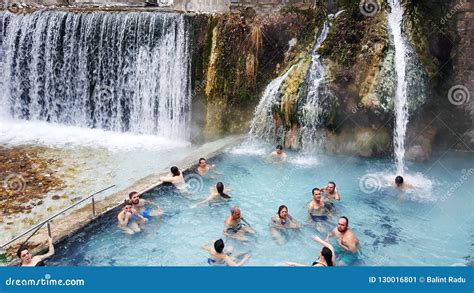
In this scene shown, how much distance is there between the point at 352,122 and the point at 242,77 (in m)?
3.61

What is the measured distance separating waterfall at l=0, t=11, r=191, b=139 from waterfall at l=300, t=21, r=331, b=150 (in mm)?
4051

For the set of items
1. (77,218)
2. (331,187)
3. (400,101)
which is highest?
(400,101)

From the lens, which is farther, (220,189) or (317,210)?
(220,189)

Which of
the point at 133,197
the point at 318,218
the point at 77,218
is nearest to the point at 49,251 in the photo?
the point at 77,218

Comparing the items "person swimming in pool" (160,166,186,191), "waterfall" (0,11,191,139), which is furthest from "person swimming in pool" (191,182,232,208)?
"waterfall" (0,11,191,139)

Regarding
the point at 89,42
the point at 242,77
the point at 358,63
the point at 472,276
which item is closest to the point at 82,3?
the point at 89,42

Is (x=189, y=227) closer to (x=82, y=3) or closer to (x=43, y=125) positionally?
(x=43, y=125)

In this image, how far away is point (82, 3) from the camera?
744 inches

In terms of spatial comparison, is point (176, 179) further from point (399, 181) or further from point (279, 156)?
point (399, 181)

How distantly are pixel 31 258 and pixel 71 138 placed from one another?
776cm

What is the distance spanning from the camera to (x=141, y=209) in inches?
310

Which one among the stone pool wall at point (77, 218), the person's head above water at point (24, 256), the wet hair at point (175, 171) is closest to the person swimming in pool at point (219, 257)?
the stone pool wall at point (77, 218)

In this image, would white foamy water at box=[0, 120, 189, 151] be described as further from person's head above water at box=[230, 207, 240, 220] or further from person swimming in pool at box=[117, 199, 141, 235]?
person's head above water at box=[230, 207, 240, 220]

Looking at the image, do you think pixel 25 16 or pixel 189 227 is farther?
pixel 25 16
